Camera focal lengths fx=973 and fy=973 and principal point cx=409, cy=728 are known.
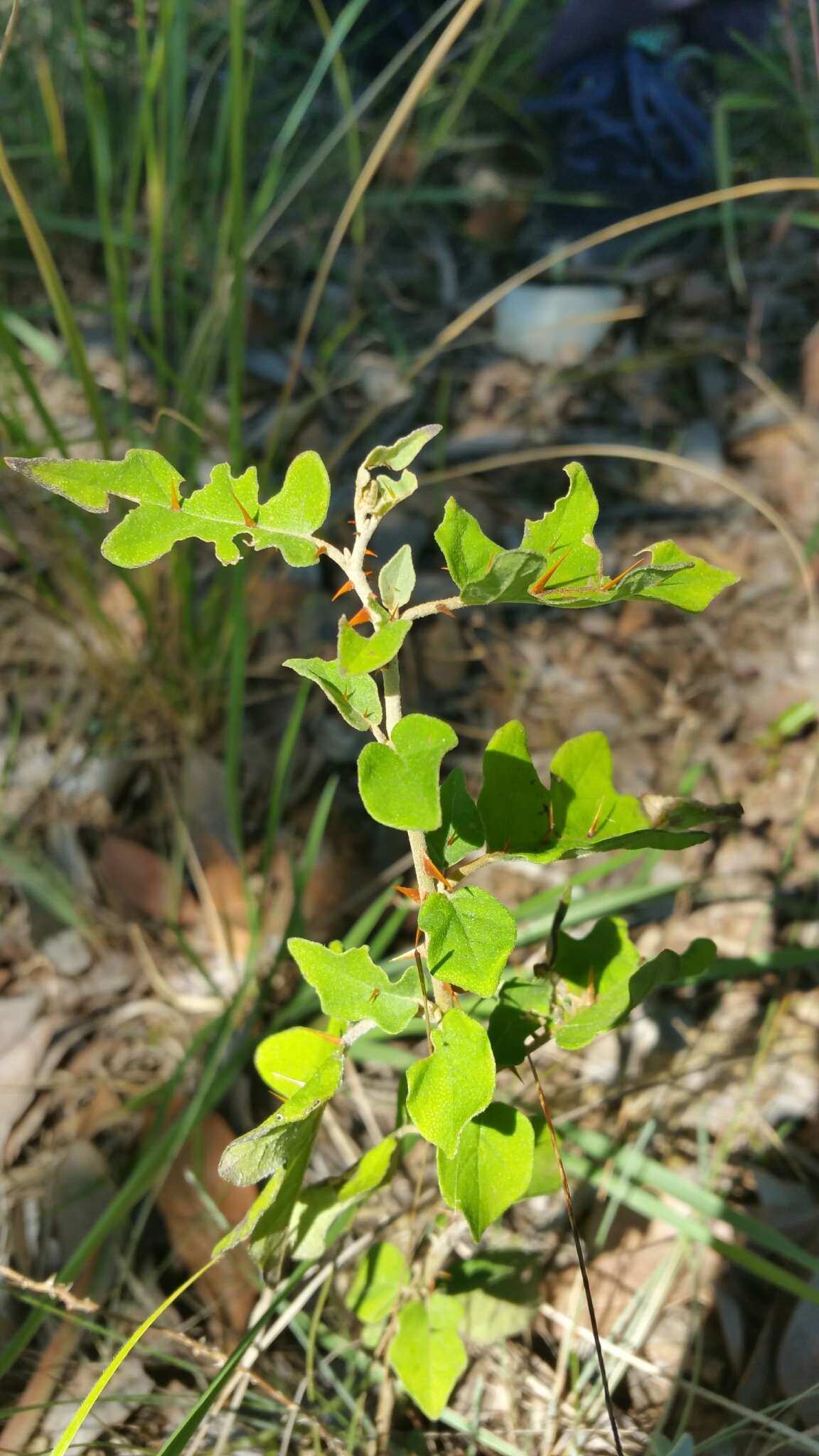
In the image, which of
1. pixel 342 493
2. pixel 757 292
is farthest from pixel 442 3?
pixel 342 493

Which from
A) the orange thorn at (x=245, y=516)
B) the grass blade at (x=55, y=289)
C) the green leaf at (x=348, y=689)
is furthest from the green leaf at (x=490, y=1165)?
the grass blade at (x=55, y=289)

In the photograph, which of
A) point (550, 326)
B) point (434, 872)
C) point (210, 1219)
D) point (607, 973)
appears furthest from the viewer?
point (550, 326)

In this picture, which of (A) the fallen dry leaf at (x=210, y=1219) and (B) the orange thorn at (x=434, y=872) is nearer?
(B) the orange thorn at (x=434, y=872)

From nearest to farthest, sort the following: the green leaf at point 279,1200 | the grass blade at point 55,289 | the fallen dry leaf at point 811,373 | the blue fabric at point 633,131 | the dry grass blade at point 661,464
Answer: the green leaf at point 279,1200 < the grass blade at point 55,289 < the dry grass blade at point 661,464 < the fallen dry leaf at point 811,373 < the blue fabric at point 633,131

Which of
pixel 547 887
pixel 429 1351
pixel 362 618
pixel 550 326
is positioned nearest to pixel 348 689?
pixel 362 618

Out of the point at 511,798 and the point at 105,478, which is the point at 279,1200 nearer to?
the point at 511,798

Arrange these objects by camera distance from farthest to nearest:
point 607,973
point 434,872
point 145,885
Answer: point 145,885, point 607,973, point 434,872

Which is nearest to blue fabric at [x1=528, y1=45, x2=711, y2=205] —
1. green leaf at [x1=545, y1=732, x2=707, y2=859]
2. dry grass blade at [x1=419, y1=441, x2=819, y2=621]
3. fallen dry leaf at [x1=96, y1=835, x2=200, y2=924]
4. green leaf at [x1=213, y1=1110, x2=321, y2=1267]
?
dry grass blade at [x1=419, y1=441, x2=819, y2=621]

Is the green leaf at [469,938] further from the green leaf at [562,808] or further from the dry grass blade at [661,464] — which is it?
the dry grass blade at [661,464]
